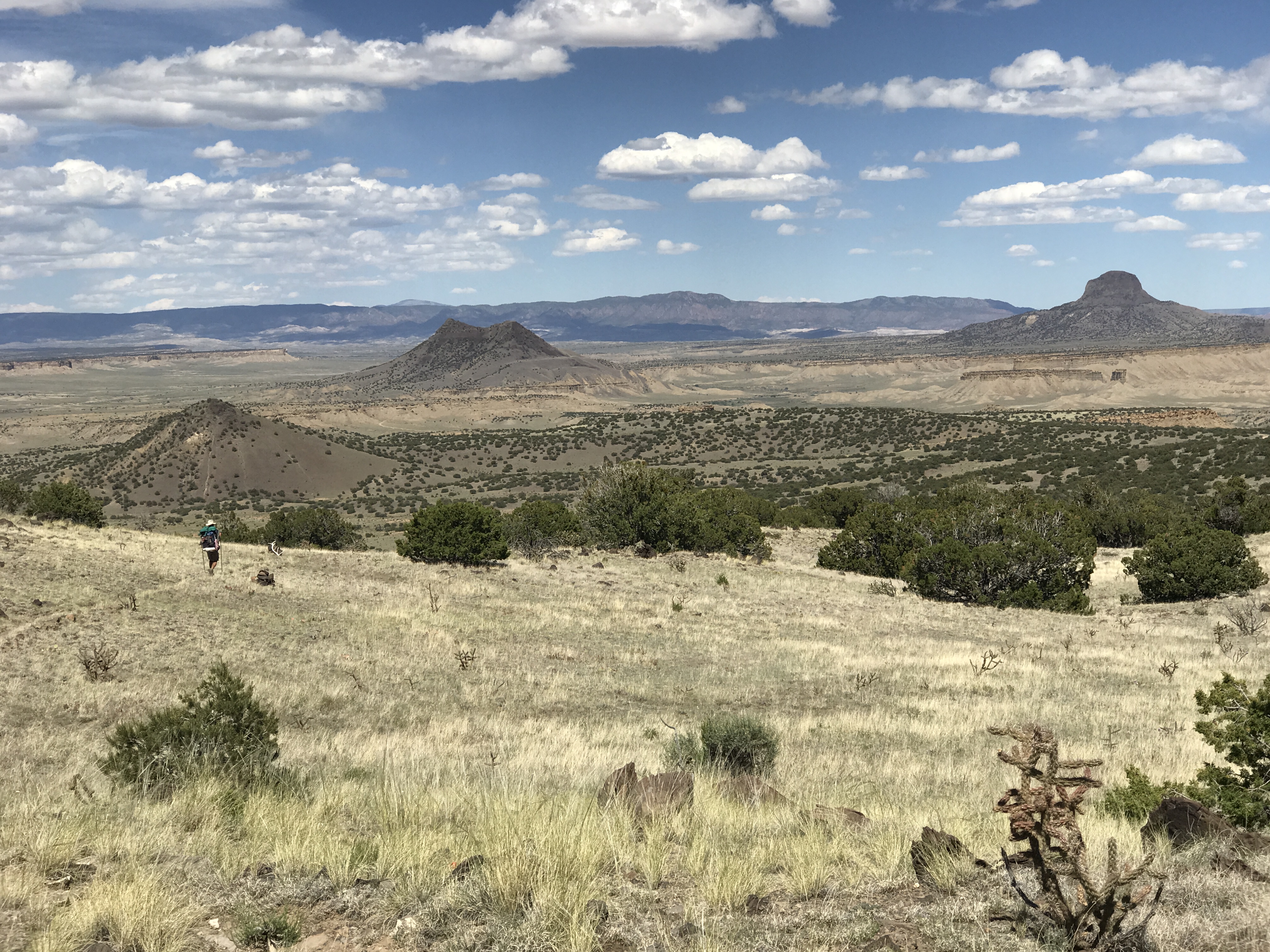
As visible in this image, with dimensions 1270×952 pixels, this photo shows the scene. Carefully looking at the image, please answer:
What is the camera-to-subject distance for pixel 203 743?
8.47 metres

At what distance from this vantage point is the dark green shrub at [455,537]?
2895 centimetres

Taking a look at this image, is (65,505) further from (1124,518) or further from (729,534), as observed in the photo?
(1124,518)

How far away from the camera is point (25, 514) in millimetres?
35000

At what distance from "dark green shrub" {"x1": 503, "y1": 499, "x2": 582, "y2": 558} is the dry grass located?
5.15 metres

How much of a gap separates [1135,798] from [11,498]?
4018 centimetres

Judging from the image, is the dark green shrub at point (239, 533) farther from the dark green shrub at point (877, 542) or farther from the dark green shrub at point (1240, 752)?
the dark green shrub at point (1240, 752)

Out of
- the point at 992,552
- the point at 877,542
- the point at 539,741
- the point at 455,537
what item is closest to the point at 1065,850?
the point at 539,741

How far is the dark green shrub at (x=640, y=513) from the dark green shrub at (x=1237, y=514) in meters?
21.4

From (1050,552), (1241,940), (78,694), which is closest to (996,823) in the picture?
(1241,940)

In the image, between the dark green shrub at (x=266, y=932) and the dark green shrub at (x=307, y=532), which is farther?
the dark green shrub at (x=307, y=532)

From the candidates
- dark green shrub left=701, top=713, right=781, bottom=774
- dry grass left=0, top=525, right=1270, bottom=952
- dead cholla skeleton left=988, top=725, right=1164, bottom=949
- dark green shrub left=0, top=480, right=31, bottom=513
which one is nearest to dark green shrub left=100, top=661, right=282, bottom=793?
dry grass left=0, top=525, right=1270, bottom=952

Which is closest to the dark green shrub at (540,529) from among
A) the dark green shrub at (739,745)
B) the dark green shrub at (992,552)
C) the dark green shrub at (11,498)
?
the dark green shrub at (992,552)

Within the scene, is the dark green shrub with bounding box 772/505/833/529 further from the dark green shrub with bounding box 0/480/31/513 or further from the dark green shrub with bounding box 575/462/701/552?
the dark green shrub with bounding box 0/480/31/513

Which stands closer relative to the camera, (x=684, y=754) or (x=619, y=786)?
(x=619, y=786)
